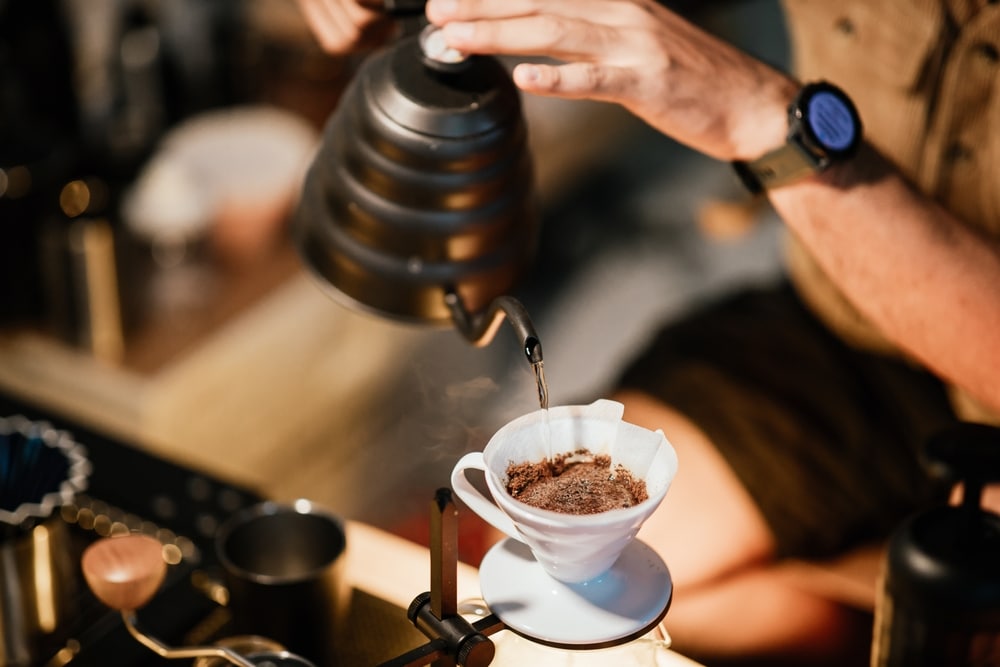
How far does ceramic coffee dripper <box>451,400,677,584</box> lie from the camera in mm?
779

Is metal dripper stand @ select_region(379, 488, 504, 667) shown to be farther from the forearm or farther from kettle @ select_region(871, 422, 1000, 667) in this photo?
the forearm

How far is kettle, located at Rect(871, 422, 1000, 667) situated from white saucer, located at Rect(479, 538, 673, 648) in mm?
227

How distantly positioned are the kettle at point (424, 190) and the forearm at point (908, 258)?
0.41 metres

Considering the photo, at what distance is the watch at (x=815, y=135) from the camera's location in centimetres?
122

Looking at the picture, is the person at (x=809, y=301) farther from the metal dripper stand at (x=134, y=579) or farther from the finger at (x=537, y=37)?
the metal dripper stand at (x=134, y=579)

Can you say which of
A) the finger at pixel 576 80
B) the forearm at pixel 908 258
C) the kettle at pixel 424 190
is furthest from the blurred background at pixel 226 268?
the finger at pixel 576 80

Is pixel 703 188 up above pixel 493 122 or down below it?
below

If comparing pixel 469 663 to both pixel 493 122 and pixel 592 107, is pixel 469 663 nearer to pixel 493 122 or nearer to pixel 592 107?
pixel 493 122

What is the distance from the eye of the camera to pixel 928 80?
162cm

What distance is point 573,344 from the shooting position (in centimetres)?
295

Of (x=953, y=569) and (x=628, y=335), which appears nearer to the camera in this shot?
(x=953, y=569)

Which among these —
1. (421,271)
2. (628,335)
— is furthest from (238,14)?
(421,271)

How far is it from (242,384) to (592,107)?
4.59 feet

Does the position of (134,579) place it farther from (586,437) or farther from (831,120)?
(831,120)
